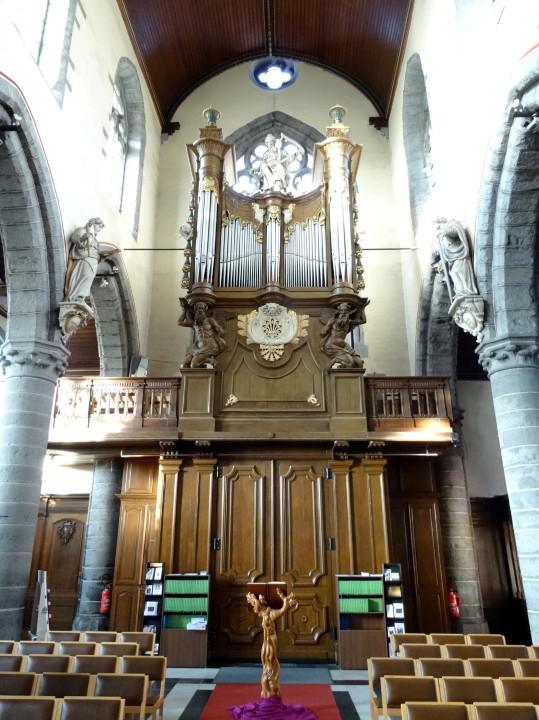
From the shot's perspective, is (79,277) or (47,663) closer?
(47,663)

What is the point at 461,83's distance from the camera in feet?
30.2

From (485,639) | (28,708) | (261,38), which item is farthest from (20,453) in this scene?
(261,38)

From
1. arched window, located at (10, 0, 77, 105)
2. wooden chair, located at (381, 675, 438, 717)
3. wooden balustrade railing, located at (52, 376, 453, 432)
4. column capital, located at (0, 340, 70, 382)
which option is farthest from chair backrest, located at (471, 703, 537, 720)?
arched window, located at (10, 0, 77, 105)

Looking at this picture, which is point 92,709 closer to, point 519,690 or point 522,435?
point 519,690

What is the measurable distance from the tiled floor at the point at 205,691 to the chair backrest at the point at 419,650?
2.41ft

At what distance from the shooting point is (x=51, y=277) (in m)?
8.35

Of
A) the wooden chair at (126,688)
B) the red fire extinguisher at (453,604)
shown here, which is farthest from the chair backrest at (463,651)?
the red fire extinguisher at (453,604)

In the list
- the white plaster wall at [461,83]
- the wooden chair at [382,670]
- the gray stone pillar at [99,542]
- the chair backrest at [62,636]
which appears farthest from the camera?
the gray stone pillar at [99,542]

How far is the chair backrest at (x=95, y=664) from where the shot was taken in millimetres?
4793

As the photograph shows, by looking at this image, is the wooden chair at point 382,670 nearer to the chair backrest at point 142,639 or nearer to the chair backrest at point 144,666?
the chair backrest at point 144,666

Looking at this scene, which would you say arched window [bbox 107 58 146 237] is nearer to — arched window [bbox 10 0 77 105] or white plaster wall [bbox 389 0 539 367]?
arched window [bbox 10 0 77 105]

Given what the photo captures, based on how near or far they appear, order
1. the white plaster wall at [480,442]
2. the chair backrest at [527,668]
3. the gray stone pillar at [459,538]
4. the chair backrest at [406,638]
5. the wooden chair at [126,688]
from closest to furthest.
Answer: the wooden chair at [126,688], the chair backrest at [527,668], the chair backrest at [406,638], the gray stone pillar at [459,538], the white plaster wall at [480,442]

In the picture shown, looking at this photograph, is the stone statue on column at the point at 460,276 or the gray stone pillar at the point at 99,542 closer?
the stone statue on column at the point at 460,276

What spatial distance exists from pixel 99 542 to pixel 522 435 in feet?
25.7
